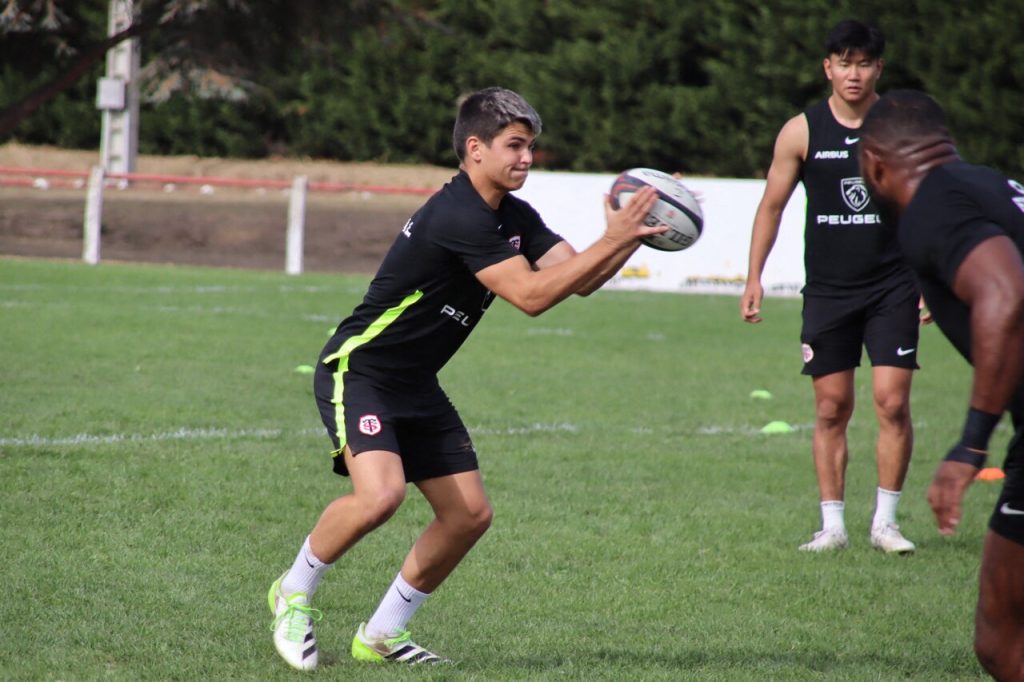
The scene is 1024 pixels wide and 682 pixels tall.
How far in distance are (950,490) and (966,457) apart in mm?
96

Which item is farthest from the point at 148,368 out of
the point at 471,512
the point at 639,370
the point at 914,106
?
the point at 914,106

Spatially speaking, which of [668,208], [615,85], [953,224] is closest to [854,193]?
[668,208]

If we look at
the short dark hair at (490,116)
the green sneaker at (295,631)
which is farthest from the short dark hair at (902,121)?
the green sneaker at (295,631)

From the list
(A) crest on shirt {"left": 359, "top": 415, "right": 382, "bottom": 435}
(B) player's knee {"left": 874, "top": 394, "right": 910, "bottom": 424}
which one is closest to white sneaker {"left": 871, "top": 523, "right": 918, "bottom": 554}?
(B) player's knee {"left": 874, "top": 394, "right": 910, "bottom": 424}

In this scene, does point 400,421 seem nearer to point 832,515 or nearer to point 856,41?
point 832,515

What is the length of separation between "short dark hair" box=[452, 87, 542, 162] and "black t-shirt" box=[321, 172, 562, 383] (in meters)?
0.16

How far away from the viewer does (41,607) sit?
522 cm

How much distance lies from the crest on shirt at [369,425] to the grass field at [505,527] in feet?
2.68

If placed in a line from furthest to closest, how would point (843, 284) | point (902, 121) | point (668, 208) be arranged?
point (843, 284)
point (668, 208)
point (902, 121)

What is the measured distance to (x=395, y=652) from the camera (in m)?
4.91

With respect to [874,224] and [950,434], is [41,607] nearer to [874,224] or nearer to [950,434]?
[874,224]

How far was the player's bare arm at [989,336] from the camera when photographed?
3.39m

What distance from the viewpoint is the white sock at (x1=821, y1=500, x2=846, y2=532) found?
6.96m

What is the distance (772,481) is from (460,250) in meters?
4.42
